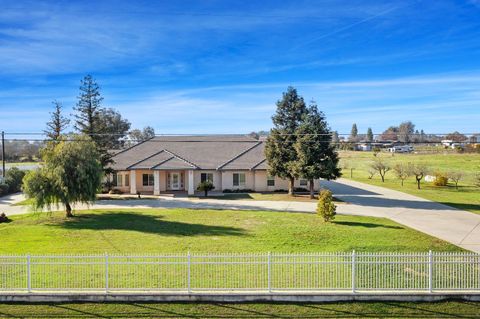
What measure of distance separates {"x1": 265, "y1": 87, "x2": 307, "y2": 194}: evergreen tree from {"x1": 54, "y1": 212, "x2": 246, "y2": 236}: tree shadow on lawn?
15.0 metres

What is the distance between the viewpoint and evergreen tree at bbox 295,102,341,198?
114ft

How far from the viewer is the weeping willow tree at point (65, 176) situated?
2611 centimetres

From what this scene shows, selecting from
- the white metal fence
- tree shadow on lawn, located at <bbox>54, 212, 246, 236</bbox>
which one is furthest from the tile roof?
the white metal fence

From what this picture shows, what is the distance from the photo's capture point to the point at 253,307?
41.0 feet

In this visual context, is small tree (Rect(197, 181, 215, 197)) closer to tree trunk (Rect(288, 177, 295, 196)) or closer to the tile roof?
the tile roof

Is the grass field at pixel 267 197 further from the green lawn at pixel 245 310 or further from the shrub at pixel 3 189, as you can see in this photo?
the green lawn at pixel 245 310

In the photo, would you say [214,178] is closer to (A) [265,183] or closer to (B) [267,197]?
(A) [265,183]

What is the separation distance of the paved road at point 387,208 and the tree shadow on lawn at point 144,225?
5.20m

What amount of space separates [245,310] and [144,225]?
549 inches

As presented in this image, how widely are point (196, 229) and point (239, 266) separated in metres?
8.66

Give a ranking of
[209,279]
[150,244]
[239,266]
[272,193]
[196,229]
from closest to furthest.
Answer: [209,279], [239,266], [150,244], [196,229], [272,193]

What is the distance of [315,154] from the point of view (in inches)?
1385

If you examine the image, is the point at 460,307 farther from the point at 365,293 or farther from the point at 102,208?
the point at 102,208

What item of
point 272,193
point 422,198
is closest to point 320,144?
point 272,193
